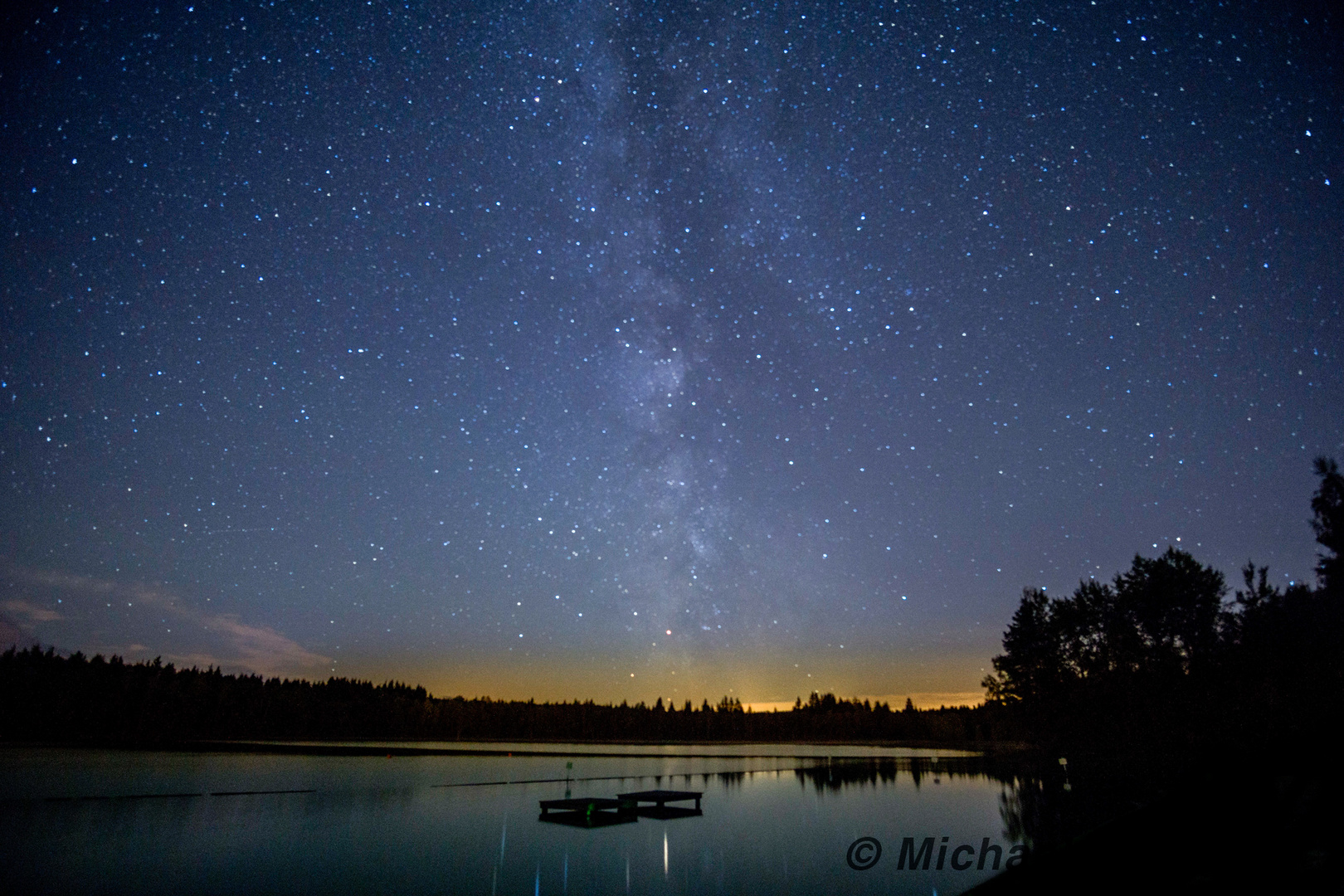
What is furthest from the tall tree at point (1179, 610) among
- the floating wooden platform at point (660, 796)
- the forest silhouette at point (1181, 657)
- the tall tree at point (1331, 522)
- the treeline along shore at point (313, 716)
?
the treeline along shore at point (313, 716)

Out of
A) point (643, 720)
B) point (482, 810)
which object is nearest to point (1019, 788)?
point (482, 810)

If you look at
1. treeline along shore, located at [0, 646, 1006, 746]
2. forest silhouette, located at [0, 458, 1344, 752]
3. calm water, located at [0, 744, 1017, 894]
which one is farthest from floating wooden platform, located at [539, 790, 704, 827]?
treeline along shore, located at [0, 646, 1006, 746]

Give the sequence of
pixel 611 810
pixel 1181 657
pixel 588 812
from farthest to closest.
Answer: pixel 1181 657 < pixel 611 810 < pixel 588 812

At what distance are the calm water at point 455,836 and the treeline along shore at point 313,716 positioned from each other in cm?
5483

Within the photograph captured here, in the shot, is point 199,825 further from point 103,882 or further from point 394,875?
point 394,875

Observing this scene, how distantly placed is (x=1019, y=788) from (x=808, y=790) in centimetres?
1074

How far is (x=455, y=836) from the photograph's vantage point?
20.6 m

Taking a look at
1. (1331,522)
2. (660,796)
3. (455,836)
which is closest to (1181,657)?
(1331,522)

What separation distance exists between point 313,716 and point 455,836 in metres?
146

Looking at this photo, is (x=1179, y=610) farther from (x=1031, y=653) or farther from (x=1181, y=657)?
(x=1031, y=653)

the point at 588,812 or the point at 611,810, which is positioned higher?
the point at 588,812

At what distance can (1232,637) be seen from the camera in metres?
32.8

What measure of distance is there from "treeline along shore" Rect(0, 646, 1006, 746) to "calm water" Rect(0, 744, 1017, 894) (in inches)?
2159

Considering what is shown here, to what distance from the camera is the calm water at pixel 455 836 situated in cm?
1459
